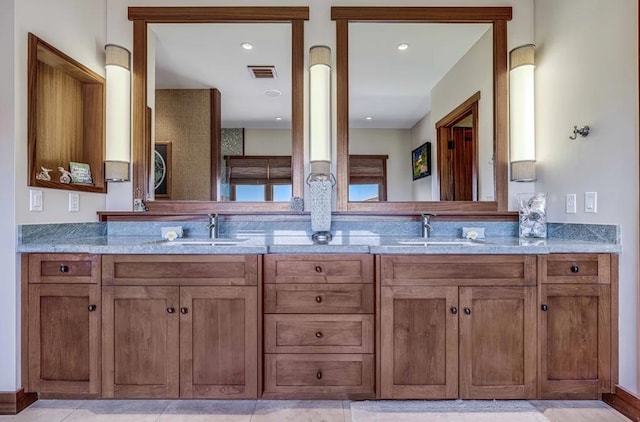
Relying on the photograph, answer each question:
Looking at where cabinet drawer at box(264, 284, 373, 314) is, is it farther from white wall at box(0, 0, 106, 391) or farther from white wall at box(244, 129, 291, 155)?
white wall at box(0, 0, 106, 391)

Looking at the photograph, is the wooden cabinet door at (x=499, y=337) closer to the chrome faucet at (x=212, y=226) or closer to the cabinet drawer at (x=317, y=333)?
the cabinet drawer at (x=317, y=333)

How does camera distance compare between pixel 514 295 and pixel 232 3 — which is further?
pixel 232 3

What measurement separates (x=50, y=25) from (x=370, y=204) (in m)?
2.11

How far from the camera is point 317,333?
195 cm

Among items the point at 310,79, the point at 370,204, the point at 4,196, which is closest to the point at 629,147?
the point at 370,204

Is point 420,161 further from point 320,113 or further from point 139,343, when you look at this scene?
point 139,343

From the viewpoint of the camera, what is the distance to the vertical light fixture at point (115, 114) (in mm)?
2438

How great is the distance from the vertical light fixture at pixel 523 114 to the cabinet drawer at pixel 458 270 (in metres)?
0.76

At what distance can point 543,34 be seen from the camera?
2.45 meters

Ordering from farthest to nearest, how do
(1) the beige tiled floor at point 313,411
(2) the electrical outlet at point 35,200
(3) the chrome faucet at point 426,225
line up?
1. (3) the chrome faucet at point 426,225
2. (2) the electrical outlet at point 35,200
3. (1) the beige tiled floor at point 313,411

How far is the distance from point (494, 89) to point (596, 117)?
26.2 inches

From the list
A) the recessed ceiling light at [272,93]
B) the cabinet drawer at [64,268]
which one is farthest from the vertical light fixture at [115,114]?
the recessed ceiling light at [272,93]

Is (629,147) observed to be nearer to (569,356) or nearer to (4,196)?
(569,356)

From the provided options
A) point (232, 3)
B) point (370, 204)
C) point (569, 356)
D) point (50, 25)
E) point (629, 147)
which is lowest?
point (569, 356)
